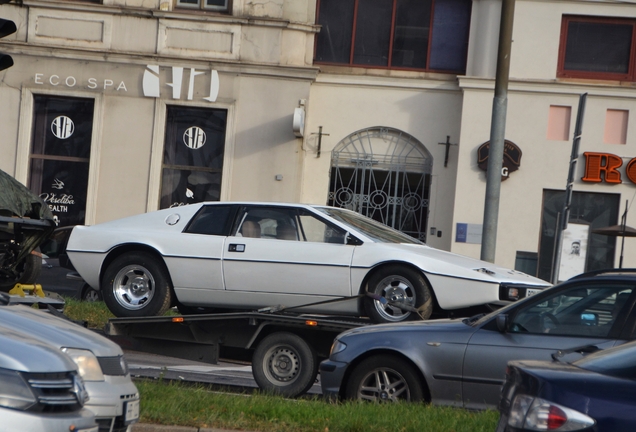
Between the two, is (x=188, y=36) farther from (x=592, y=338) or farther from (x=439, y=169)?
(x=592, y=338)

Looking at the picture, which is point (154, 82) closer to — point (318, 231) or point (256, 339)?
point (318, 231)

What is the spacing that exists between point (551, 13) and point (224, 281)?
36.2 ft

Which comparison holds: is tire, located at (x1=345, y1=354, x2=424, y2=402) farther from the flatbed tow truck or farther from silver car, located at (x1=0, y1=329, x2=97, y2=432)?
silver car, located at (x1=0, y1=329, x2=97, y2=432)

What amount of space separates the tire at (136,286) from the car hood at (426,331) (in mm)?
3199

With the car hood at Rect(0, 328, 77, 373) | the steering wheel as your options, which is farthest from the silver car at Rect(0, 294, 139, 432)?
the steering wheel

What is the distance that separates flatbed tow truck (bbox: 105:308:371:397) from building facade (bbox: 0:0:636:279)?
28.7 ft

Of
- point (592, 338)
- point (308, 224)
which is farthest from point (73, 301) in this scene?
point (592, 338)

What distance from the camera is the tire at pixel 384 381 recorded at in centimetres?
696

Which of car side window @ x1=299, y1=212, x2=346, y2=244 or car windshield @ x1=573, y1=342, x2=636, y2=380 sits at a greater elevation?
car side window @ x1=299, y1=212, x2=346, y2=244

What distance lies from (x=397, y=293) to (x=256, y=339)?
5.29 ft

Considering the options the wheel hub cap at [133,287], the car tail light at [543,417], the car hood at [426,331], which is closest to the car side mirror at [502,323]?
the car hood at [426,331]

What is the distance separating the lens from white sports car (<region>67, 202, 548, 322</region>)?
9102 millimetres

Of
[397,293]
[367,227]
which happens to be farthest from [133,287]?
[397,293]

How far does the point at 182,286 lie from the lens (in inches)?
387
